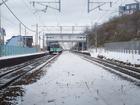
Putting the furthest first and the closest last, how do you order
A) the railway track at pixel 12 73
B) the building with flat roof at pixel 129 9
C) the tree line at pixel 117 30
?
the tree line at pixel 117 30 < the building with flat roof at pixel 129 9 < the railway track at pixel 12 73

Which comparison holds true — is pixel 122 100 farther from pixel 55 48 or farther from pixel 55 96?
pixel 55 48

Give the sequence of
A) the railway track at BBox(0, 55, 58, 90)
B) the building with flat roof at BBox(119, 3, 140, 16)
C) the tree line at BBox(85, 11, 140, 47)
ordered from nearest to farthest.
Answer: the railway track at BBox(0, 55, 58, 90), the building with flat roof at BBox(119, 3, 140, 16), the tree line at BBox(85, 11, 140, 47)

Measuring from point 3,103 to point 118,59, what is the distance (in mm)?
38354

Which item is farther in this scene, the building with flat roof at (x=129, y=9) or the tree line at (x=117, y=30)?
the tree line at (x=117, y=30)

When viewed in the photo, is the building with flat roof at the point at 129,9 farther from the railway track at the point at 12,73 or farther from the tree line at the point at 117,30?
the railway track at the point at 12,73

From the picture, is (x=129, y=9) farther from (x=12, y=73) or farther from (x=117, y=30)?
(x=12, y=73)

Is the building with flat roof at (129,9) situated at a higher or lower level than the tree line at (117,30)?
higher

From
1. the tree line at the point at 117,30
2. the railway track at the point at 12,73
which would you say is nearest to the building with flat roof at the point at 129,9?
the tree line at the point at 117,30

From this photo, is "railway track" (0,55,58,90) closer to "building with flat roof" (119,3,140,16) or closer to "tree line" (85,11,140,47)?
"building with flat roof" (119,3,140,16)

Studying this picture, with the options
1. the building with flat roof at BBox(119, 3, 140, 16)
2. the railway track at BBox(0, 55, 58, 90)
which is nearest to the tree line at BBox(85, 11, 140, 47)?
the building with flat roof at BBox(119, 3, 140, 16)

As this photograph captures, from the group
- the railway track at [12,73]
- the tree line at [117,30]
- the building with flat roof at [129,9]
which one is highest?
the building with flat roof at [129,9]

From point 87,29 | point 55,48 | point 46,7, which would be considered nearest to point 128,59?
point 46,7

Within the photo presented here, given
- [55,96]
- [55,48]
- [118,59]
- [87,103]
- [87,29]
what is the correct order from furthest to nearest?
[87,29]
[55,48]
[118,59]
[55,96]
[87,103]

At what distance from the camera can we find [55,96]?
40.0 ft
